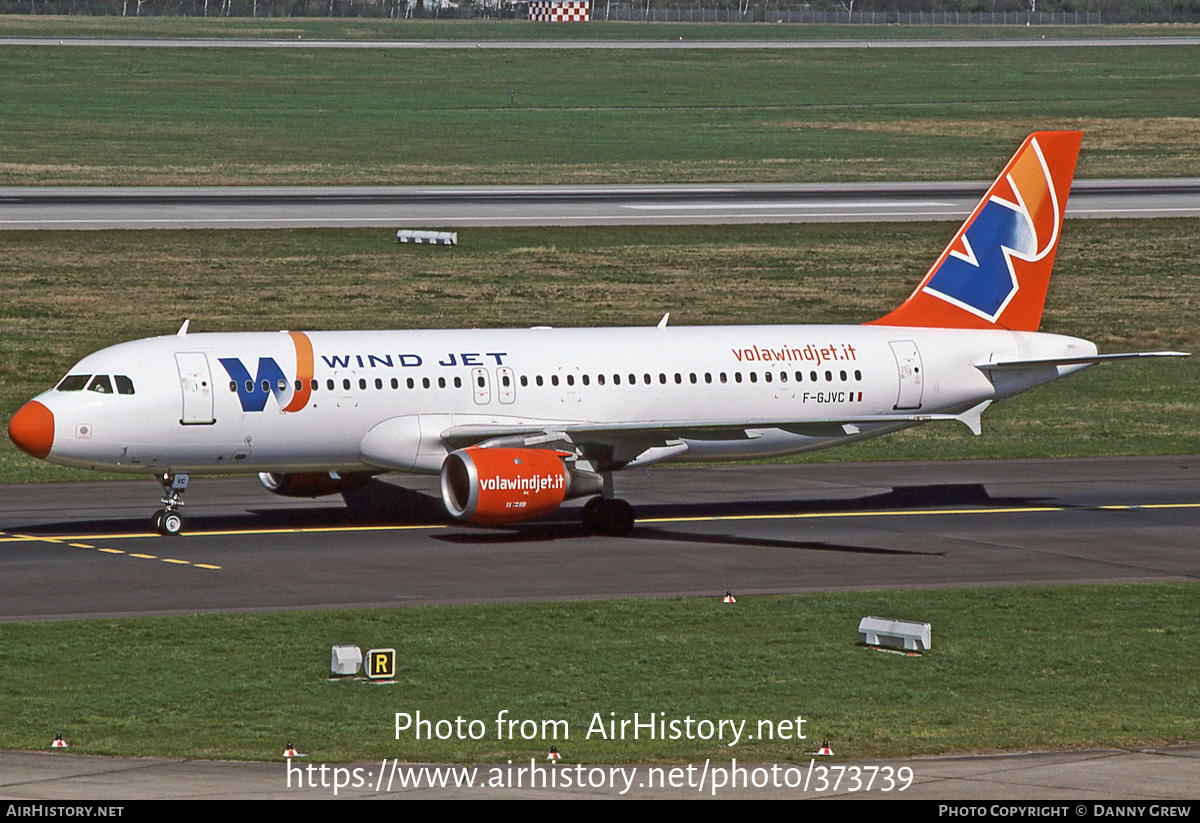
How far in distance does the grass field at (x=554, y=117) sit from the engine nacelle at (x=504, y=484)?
249ft

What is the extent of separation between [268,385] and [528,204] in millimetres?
63482

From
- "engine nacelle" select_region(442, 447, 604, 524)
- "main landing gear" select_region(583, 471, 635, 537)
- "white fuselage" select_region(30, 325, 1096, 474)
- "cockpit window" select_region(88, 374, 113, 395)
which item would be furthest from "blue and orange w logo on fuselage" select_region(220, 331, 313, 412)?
"main landing gear" select_region(583, 471, 635, 537)

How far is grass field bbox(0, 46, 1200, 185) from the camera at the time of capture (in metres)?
119

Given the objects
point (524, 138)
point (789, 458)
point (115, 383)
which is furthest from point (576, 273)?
point (524, 138)

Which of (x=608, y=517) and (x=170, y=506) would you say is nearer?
(x=170, y=506)

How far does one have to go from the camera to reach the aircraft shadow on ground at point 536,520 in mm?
40531

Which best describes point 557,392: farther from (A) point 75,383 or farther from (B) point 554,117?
(B) point 554,117

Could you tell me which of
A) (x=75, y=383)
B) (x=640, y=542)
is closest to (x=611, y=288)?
(x=640, y=542)

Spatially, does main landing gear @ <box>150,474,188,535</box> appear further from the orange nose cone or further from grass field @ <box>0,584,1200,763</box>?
grass field @ <box>0,584,1200,763</box>

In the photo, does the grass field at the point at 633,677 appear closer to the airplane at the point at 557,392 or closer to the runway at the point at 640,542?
the runway at the point at 640,542

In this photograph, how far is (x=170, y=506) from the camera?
39.8 metres

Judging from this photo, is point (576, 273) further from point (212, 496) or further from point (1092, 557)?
point (1092, 557)

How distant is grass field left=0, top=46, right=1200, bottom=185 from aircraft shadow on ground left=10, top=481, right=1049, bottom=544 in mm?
69314
